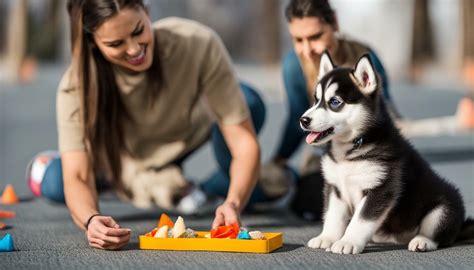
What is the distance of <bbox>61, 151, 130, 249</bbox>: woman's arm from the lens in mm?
2627

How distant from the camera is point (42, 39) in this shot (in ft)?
55.5

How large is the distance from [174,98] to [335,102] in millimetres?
1042

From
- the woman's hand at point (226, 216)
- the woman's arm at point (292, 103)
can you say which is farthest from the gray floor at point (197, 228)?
the woman's arm at point (292, 103)

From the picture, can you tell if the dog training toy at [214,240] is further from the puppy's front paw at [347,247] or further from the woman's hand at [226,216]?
the puppy's front paw at [347,247]

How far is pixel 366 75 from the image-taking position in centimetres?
256

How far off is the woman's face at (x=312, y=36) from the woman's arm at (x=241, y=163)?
13.5 inches

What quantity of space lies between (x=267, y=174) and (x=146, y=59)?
0.81 meters

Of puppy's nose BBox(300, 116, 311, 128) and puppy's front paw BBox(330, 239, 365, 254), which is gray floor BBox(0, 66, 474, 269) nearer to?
puppy's front paw BBox(330, 239, 365, 254)

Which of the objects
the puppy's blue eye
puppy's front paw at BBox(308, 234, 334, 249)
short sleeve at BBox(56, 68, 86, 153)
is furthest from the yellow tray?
short sleeve at BBox(56, 68, 86, 153)

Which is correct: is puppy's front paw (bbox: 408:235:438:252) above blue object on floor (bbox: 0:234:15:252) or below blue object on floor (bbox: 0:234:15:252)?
below

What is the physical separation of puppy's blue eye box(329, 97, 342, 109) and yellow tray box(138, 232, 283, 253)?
44cm

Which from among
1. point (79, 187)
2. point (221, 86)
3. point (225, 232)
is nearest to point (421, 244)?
point (225, 232)

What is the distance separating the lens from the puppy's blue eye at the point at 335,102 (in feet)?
8.32

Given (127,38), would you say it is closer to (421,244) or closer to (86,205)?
(86,205)
